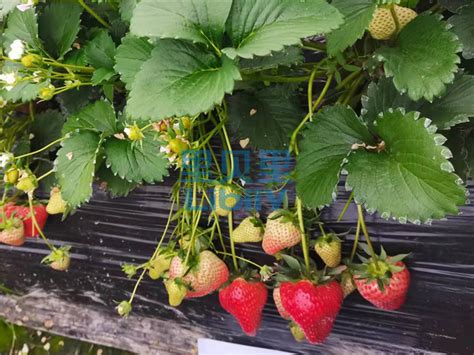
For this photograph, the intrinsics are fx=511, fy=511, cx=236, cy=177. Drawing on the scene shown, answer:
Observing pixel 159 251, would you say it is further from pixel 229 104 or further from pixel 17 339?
pixel 17 339

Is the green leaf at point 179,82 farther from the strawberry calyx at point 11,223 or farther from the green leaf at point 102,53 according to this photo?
the strawberry calyx at point 11,223

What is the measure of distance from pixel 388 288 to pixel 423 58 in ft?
1.02

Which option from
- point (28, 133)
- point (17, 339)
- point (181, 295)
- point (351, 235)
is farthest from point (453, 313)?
point (17, 339)

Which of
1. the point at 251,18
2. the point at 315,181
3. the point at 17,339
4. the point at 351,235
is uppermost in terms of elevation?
the point at 251,18

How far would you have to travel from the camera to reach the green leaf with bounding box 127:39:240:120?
0.45 meters

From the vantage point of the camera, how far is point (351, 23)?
19.3 inches

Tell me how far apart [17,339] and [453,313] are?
0.94 metres

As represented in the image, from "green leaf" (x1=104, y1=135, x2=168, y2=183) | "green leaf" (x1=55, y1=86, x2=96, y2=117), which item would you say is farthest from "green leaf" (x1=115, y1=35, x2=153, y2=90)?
"green leaf" (x1=55, y1=86, x2=96, y2=117)

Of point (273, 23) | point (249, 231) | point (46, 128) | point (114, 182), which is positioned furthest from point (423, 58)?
point (46, 128)

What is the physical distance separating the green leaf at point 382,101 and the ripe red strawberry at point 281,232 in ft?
0.66

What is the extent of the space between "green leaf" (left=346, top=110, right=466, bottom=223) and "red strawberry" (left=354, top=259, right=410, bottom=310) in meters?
0.20

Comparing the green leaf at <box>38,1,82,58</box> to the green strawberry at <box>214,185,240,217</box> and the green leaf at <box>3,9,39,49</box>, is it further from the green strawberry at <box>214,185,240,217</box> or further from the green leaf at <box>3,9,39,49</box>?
the green strawberry at <box>214,185,240,217</box>

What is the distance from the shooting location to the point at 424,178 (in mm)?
484

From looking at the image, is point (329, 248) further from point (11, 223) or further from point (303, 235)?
point (11, 223)
